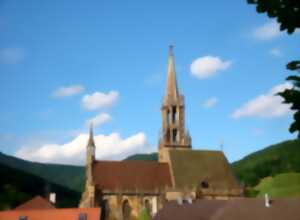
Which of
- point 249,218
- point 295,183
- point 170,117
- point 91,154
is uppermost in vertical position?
point 170,117

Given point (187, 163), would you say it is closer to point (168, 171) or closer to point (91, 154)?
point (168, 171)

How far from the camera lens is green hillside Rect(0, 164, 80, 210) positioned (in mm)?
112713

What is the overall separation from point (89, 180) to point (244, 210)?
4159cm

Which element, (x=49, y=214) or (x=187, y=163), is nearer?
(x=49, y=214)

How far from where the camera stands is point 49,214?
56.2 metres

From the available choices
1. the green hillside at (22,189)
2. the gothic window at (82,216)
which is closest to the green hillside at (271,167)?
the green hillside at (22,189)

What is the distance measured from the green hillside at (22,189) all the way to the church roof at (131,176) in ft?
112

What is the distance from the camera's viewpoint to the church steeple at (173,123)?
293 ft

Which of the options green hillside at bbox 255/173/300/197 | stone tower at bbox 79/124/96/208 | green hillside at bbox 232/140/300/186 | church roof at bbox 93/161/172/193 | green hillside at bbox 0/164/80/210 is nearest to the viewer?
green hillside at bbox 255/173/300/197

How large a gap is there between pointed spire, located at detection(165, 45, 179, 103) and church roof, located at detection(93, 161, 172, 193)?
1476cm

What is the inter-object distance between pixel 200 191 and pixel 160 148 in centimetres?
1305

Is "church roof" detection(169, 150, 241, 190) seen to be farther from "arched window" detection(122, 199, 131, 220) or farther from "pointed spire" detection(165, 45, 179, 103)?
"pointed spire" detection(165, 45, 179, 103)

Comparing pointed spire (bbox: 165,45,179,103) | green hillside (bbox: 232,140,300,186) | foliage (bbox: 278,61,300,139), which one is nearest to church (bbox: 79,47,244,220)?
pointed spire (bbox: 165,45,179,103)

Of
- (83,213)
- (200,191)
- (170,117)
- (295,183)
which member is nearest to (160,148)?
(170,117)
